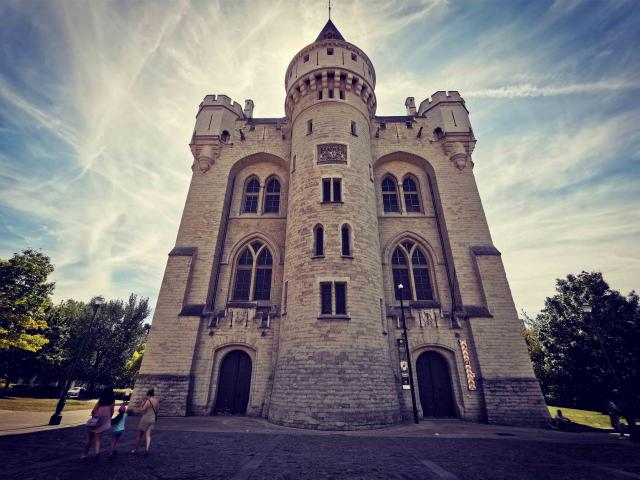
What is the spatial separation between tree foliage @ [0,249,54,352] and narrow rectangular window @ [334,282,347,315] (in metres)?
20.2

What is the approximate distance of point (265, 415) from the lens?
12.4 meters

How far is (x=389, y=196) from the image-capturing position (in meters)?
18.4

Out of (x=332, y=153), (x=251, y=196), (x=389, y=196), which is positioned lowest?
(x=389, y=196)

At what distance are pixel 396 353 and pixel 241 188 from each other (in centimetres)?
1382

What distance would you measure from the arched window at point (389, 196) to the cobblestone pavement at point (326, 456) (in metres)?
12.0

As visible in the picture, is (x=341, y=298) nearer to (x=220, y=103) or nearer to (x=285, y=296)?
(x=285, y=296)

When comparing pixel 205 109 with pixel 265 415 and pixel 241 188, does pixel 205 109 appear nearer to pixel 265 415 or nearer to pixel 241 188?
pixel 241 188

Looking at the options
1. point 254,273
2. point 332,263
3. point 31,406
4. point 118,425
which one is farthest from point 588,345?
point 31,406

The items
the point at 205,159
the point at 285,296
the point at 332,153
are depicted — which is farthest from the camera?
the point at 205,159

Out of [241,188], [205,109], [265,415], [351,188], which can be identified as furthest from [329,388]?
[205,109]

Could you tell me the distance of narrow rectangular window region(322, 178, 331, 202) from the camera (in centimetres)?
1469

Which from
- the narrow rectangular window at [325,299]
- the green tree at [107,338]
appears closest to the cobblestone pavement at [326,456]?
the narrow rectangular window at [325,299]

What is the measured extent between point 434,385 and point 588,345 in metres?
15.4

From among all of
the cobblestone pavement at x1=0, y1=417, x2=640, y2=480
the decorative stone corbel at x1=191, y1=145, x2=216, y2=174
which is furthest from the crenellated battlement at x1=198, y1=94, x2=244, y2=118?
the cobblestone pavement at x1=0, y1=417, x2=640, y2=480
